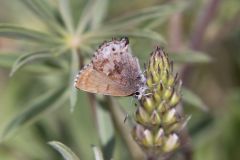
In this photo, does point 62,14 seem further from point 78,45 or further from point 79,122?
point 79,122

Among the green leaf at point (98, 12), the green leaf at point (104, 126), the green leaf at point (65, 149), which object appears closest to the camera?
the green leaf at point (65, 149)

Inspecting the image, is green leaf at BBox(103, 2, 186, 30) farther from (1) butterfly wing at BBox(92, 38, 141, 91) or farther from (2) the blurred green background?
(1) butterfly wing at BBox(92, 38, 141, 91)

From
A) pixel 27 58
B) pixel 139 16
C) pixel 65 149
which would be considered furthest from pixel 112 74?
pixel 139 16

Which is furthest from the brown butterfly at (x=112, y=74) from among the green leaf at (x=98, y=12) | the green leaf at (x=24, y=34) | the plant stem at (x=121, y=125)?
the green leaf at (x=98, y=12)

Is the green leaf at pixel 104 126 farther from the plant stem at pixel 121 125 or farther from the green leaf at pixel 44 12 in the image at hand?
the green leaf at pixel 44 12

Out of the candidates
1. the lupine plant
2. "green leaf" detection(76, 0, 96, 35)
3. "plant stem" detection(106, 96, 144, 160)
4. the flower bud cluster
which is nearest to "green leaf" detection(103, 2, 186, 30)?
the lupine plant
